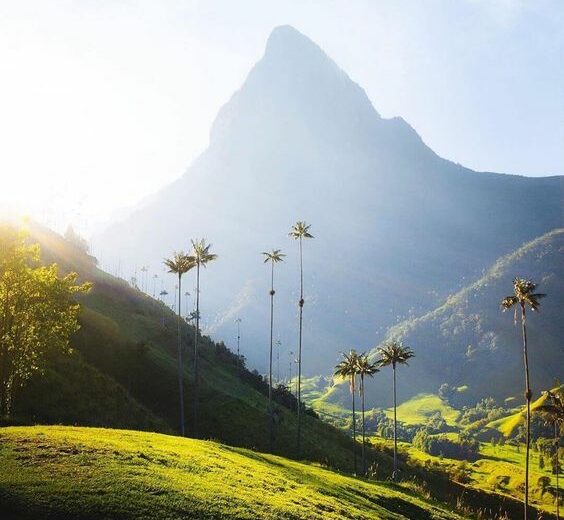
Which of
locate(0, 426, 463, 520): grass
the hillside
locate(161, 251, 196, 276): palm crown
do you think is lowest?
locate(0, 426, 463, 520): grass

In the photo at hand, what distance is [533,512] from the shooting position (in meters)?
115

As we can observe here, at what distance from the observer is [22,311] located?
56.0 metres

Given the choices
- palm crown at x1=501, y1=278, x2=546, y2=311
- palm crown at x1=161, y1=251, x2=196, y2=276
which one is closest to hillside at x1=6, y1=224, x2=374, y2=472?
palm crown at x1=161, y1=251, x2=196, y2=276

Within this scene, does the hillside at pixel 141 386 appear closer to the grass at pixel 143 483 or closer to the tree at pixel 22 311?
the tree at pixel 22 311

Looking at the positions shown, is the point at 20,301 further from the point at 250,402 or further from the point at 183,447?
the point at 250,402

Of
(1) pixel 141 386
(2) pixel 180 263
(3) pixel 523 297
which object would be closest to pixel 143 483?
(2) pixel 180 263

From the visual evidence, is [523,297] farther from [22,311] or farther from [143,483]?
[22,311]

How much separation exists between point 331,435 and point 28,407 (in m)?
72.2

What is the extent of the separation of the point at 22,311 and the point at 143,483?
31857mm

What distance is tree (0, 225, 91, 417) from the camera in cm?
5406

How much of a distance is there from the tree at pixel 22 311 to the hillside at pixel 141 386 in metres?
5.98

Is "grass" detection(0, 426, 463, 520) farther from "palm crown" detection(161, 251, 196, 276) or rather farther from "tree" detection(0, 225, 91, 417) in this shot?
"palm crown" detection(161, 251, 196, 276)

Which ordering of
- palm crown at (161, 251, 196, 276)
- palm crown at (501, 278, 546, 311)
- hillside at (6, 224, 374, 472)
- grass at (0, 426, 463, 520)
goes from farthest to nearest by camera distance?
palm crown at (161, 251, 196, 276) < hillside at (6, 224, 374, 472) < palm crown at (501, 278, 546, 311) < grass at (0, 426, 463, 520)

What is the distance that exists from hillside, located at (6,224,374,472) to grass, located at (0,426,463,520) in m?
18.3
